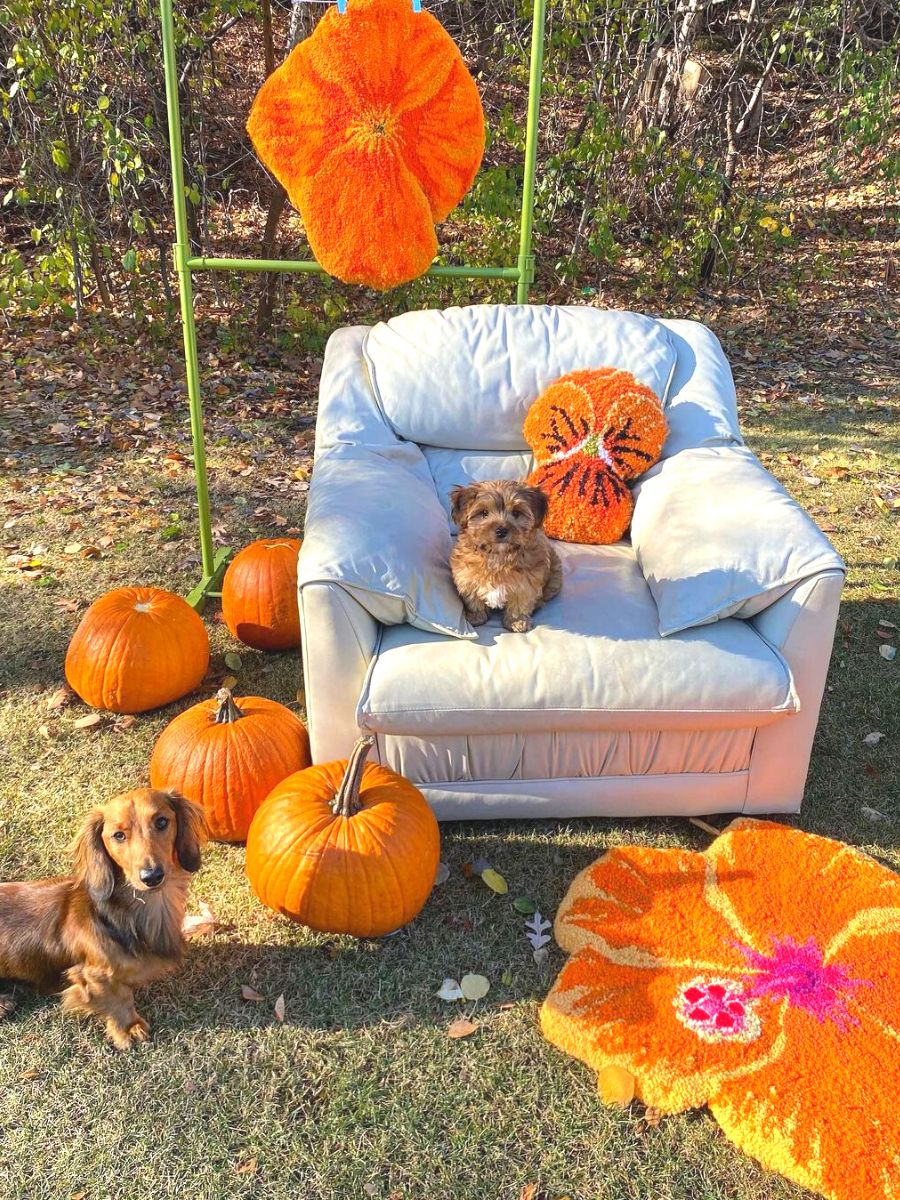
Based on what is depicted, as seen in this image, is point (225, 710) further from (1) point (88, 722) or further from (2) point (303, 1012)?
(2) point (303, 1012)

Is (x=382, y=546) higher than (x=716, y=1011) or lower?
higher

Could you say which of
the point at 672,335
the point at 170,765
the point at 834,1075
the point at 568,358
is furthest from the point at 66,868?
the point at 672,335

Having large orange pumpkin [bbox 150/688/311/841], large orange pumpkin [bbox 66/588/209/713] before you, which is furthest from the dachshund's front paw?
large orange pumpkin [bbox 66/588/209/713]

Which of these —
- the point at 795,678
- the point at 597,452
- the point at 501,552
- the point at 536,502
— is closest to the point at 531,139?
the point at 597,452

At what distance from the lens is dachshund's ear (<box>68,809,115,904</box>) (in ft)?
7.52

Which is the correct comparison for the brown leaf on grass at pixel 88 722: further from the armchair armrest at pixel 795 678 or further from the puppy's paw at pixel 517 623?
the armchair armrest at pixel 795 678

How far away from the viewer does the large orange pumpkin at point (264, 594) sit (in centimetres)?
382

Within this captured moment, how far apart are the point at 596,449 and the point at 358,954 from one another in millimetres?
2049

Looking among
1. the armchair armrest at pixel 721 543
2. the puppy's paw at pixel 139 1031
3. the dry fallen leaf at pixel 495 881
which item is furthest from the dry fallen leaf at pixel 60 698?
the armchair armrest at pixel 721 543

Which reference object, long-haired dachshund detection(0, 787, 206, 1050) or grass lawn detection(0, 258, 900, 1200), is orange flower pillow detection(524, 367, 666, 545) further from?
long-haired dachshund detection(0, 787, 206, 1050)

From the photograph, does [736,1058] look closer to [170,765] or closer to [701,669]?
[701,669]

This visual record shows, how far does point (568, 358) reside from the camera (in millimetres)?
3811

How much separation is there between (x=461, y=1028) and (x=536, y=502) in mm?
1613

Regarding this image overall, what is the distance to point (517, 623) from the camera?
298 cm
